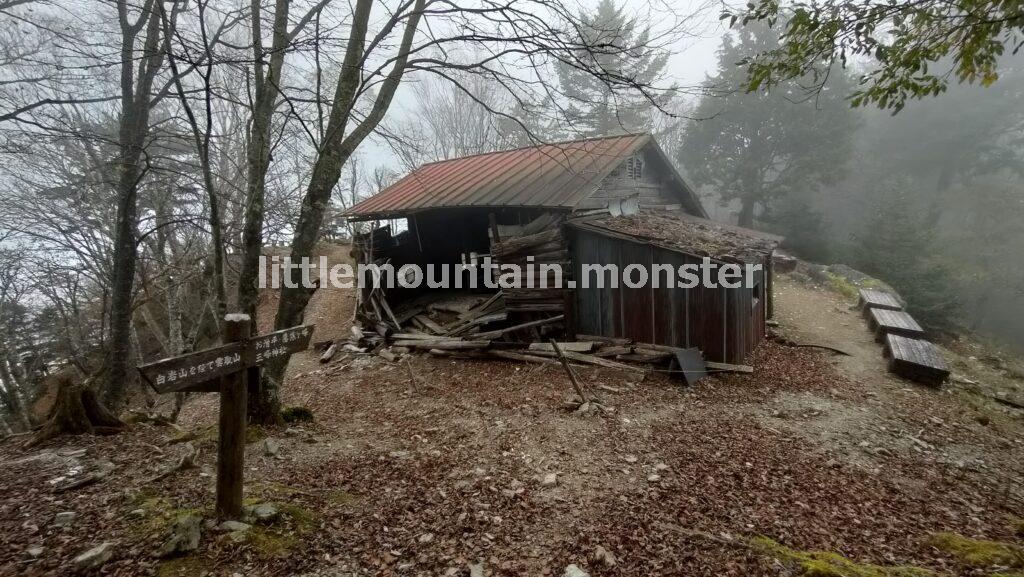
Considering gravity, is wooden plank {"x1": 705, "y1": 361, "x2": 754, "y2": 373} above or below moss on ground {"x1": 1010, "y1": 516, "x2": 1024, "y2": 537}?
above

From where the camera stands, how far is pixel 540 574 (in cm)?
332

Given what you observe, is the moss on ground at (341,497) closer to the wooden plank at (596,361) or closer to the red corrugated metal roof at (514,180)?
the wooden plank at (596,361)

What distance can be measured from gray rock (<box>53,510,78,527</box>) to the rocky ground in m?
0.02

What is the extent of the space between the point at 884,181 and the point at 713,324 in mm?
24909

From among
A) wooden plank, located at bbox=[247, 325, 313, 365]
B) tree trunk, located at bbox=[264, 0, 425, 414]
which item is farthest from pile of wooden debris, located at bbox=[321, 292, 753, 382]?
wooden plank, located at bbox=[247, 325, 313, 365]

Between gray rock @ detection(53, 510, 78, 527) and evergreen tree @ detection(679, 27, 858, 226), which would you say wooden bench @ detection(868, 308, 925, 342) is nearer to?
evergreen tree @ detection(679, 27, 858, 226)

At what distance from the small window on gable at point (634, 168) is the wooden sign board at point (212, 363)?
10.2 m

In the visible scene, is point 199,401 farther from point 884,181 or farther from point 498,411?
point 884,181

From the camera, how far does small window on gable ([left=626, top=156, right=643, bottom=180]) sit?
12.1 m

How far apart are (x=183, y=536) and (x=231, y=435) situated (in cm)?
69

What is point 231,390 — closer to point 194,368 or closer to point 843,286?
point 194,368

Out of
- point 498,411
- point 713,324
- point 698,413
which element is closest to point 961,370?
point 713,324

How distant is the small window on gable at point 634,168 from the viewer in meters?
12.1

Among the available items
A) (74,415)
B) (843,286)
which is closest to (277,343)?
(74,415)
